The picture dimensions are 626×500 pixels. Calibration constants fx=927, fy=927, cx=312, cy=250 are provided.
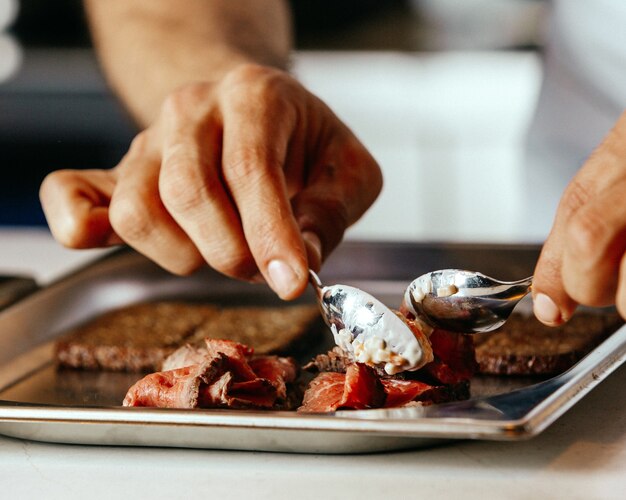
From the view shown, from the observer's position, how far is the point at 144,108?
1741 mm

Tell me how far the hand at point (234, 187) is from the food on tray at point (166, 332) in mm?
127

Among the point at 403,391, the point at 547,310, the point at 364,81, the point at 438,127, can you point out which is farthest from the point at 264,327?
the point at 438,127

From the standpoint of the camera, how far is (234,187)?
3.72ft

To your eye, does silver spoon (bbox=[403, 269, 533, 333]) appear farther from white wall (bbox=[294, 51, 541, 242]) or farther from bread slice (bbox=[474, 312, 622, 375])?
white wall (bbox=[294, 51, 541, 242])

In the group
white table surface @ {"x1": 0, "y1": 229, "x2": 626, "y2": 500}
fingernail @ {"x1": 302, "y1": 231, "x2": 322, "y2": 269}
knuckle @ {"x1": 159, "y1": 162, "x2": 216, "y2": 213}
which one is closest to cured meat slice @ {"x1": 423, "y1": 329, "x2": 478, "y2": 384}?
white table surface @ {"x1": 0, "y1": 229, "x2": 626, "y2": 500}

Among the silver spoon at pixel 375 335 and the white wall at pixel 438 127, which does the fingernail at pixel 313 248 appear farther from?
the white wall at pixel 438 127

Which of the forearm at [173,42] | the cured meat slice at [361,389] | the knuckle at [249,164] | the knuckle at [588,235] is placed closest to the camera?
→ the knuckle at [588,235]

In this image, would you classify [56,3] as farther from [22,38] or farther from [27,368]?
[27,368]

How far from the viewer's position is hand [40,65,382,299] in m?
1.11

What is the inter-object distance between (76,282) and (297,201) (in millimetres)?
495

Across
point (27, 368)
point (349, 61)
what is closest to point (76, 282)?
point (27, 368)

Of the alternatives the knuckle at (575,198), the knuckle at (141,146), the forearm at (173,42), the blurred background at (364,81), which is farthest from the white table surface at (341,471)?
the blurred background at (364,81)

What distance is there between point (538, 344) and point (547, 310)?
1.12 ft

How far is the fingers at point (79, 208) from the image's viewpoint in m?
1.23
